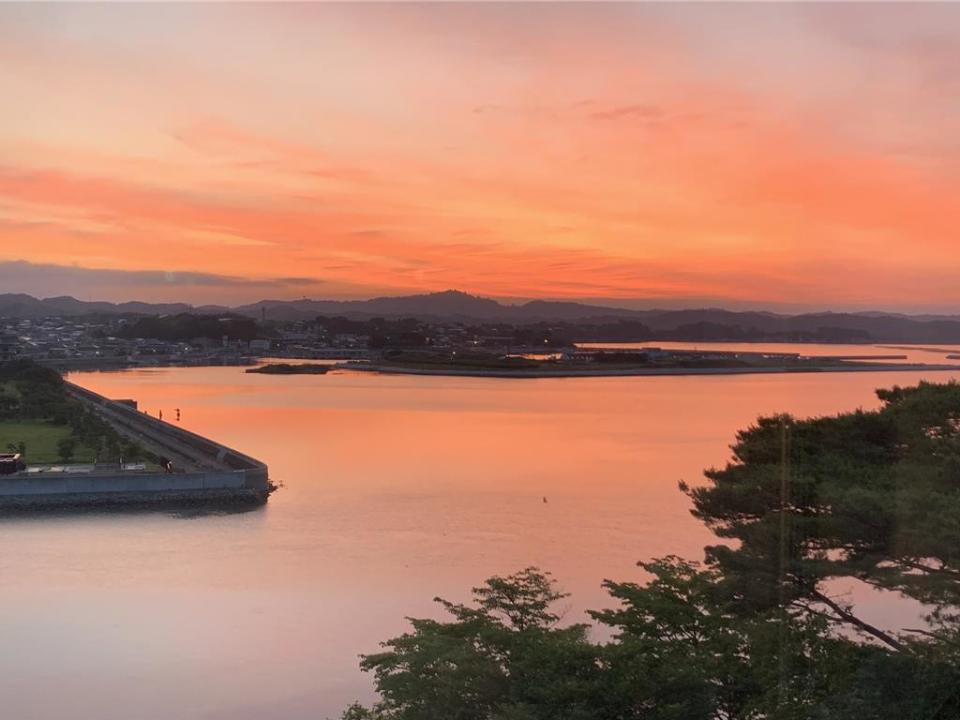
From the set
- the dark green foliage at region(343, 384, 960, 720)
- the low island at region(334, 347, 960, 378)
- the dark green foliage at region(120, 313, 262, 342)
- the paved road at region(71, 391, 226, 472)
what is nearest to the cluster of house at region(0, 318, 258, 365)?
the dark green foliage at region(120, 313, 262, 342)

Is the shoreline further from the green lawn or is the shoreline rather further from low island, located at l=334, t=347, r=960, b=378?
the green lawn

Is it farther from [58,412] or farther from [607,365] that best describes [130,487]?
[607,365]

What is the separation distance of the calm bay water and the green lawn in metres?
1.79

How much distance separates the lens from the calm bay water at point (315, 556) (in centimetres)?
341

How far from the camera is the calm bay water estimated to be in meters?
3.41

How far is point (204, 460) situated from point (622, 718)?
7.34 m

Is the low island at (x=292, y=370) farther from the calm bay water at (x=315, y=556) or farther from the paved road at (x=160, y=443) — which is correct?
the calm bay water at (x=315, y=556)

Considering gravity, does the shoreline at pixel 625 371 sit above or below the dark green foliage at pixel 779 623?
below

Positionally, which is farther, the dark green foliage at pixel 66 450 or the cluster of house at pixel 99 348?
the cluster of house at pixel 99 348

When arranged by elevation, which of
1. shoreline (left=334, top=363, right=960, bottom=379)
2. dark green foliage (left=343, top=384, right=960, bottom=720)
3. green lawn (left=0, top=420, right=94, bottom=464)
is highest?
dark green foliage (left=343, top=384, right=960, bottom=720)

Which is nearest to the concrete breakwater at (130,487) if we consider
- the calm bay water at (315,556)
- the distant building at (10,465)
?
the distant building at (10,465)

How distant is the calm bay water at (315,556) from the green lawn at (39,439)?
5.88 ft

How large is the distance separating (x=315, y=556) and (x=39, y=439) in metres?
5.70

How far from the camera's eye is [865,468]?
2311 mm
